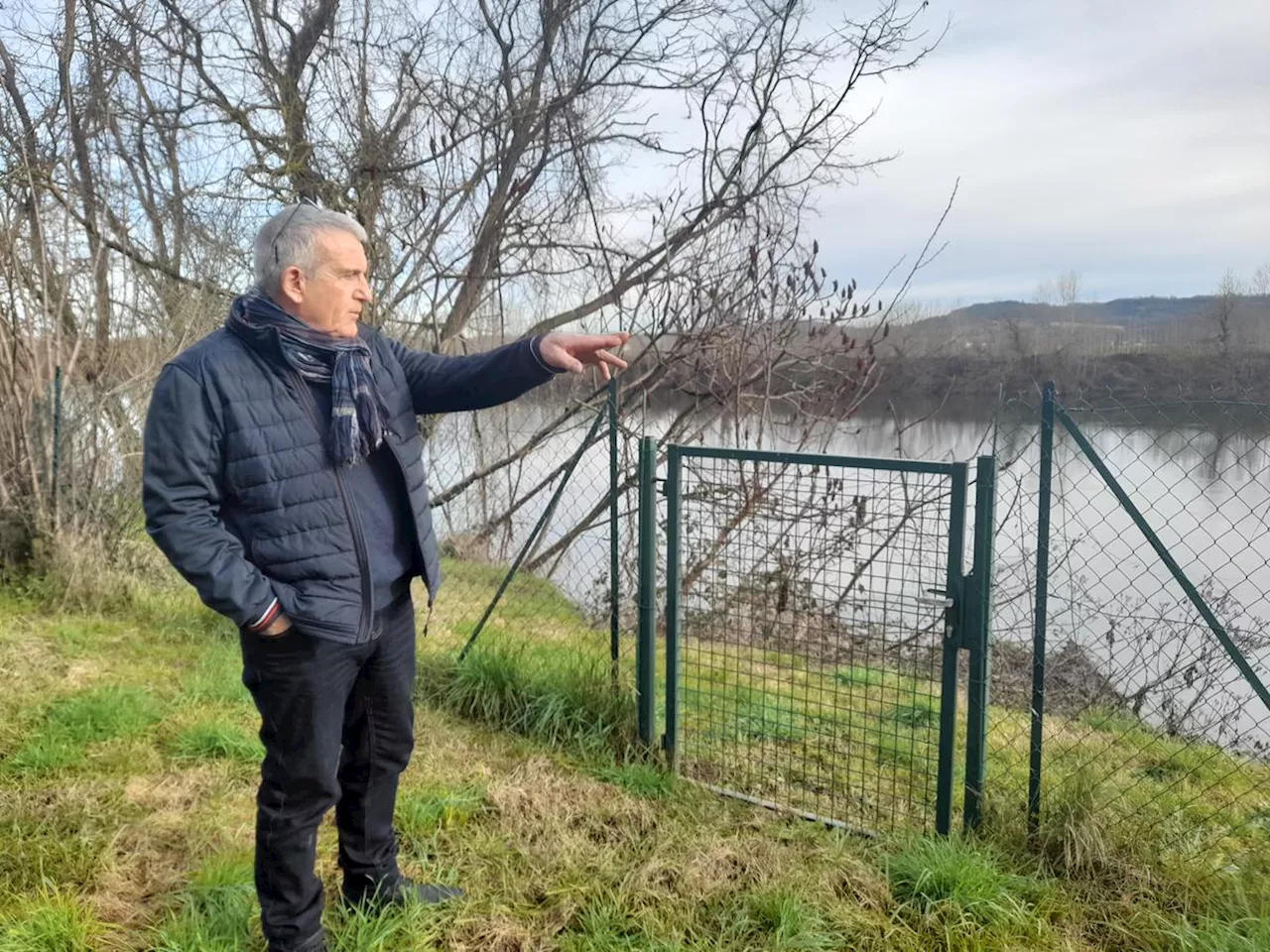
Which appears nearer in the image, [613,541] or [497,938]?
[497,938]

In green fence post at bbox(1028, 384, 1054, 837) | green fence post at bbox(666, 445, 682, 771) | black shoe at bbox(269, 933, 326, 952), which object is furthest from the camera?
green fence post at bbox(666, 445, 682, 771)

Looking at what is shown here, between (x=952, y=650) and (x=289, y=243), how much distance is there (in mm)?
2271

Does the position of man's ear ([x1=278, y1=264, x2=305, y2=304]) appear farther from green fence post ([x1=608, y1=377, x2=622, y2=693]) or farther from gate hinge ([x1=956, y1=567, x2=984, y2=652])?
gate hinge ([x1=956, y1=567, x2=984, y2=652])

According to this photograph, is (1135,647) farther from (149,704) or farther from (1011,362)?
(149,704)

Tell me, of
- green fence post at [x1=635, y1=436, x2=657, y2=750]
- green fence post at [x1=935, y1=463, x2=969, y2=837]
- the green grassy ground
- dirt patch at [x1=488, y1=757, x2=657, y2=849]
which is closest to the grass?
the green grassy ground

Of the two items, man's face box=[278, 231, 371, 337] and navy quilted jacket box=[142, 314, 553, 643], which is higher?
man's face box=[278, 231, 371, 337]

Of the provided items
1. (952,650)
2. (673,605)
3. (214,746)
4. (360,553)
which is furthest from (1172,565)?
(214,746)

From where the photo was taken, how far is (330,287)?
73.7 inches

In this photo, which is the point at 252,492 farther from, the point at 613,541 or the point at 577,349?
the point at 613,541

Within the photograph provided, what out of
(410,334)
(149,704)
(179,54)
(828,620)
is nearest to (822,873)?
(828,620)

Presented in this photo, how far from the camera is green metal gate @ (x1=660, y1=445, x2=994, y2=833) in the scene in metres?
2.67

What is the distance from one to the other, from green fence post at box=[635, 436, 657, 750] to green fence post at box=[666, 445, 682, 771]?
0.24ft

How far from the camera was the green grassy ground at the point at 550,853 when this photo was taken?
2.21 meters

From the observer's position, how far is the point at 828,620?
377cm
